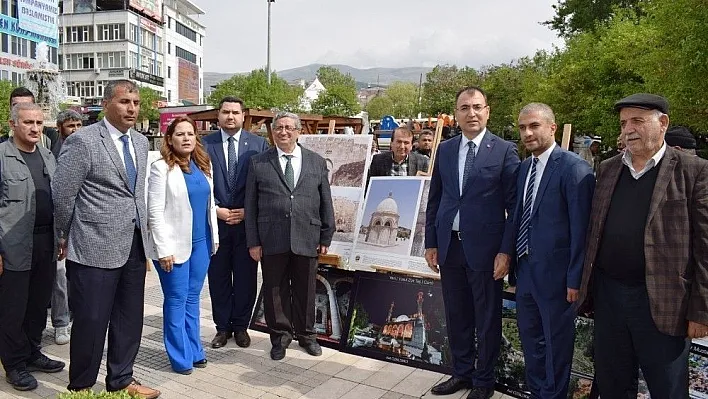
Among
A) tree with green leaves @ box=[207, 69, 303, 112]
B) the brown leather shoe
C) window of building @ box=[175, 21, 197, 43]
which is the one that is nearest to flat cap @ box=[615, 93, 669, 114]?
the brown leather shoe

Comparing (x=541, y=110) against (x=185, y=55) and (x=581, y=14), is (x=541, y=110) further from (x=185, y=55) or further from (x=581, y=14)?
(x=185, y=55)

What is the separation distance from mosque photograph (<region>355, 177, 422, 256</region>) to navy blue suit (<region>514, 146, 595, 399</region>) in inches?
62.2

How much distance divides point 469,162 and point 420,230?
120 cm

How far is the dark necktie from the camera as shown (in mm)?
4527

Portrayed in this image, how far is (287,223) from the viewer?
4.48m

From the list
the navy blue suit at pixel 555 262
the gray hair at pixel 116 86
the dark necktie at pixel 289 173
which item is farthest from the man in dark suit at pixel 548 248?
the gray hair at pixel 116 86

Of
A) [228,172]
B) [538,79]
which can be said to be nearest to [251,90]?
[538,79]

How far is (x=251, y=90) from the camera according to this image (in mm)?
51781

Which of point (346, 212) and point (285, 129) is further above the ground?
point (285, 129)

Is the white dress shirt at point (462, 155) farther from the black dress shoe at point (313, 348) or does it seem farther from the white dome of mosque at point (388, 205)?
the black dress shoe at point (313, 348)

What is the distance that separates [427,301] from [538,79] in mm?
25707

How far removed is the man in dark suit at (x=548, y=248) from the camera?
10.1 ft

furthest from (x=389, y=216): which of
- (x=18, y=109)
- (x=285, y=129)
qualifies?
(x=18, y=109)

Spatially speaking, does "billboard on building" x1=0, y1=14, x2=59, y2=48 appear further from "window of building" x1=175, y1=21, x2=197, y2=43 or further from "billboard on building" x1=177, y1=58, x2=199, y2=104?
"window of building" x1=175, y1=21, x2=197, y2=43
